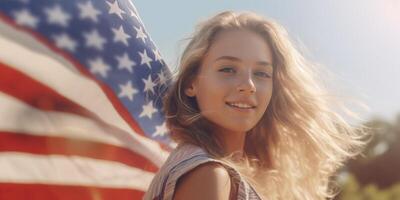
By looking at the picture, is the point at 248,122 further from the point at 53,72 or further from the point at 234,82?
the point at 53,72

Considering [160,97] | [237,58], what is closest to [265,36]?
[237,58]

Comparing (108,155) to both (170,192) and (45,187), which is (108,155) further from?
(170,192)

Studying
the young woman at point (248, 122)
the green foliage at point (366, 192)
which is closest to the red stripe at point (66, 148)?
the young woman at point (248, 122)

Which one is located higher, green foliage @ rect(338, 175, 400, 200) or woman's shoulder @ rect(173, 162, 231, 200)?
woman's shoulder @ rect(173, 162, 231, 200)

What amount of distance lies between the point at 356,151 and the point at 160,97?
0.84 metres

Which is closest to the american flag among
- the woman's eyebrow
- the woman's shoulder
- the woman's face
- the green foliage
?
the woman's face

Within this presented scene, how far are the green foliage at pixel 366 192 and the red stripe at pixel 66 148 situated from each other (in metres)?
13.0

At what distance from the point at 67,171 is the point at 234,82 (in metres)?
0.61

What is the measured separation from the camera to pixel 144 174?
9.11ft

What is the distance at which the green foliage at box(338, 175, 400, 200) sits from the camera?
15.6 meters

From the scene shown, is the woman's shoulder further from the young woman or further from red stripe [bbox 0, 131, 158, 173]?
red stripe [bbox 0, 131, 158, 173]

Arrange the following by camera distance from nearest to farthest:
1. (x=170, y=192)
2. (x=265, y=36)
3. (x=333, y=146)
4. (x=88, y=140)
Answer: (x=170, y=192) < (x=88, y=140) < (x=265, y=36) < (x=333, y=146)

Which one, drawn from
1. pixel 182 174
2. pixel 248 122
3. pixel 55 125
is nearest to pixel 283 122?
pixel 248 122

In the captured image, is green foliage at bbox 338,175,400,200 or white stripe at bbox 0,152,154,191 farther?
green foliage at bbox 338,175,400,200
